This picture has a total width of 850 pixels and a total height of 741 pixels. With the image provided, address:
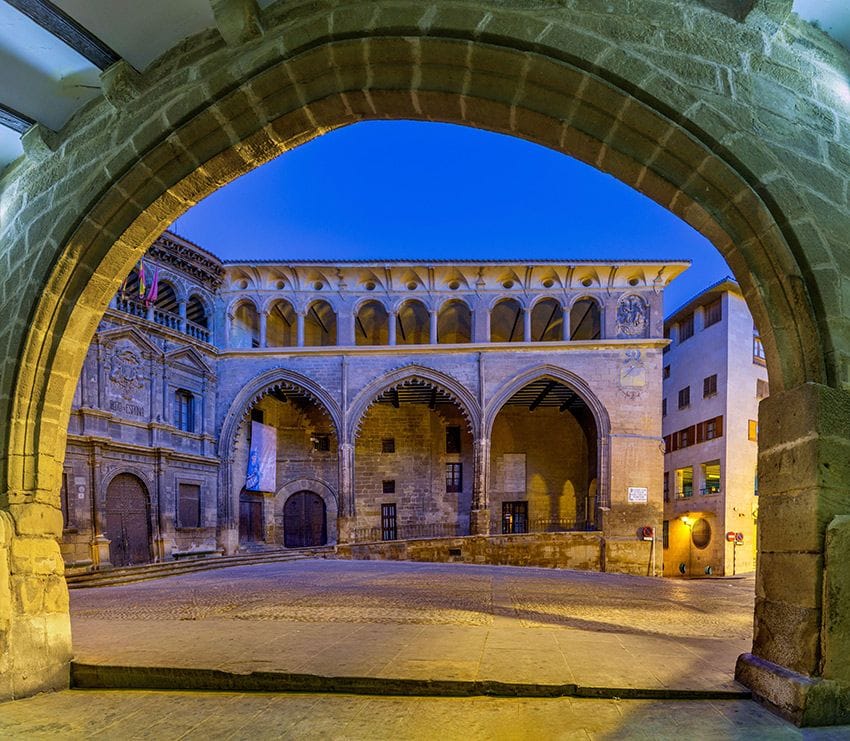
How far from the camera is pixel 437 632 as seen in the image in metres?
4.48

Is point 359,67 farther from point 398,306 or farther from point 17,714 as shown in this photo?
point 398,306

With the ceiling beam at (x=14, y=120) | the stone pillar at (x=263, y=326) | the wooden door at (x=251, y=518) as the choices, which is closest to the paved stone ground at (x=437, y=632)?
the ceiling beam at (x=14, y=120)

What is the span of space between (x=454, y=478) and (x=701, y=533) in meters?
10.8

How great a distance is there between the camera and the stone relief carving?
822 inches

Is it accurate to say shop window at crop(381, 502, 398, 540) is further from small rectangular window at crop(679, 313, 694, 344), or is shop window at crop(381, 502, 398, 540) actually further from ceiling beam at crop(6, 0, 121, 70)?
ceiling beam at crop(6, 0, 121, 70)

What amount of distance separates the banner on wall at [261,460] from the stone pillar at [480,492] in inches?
304

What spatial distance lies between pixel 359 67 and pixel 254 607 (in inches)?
213

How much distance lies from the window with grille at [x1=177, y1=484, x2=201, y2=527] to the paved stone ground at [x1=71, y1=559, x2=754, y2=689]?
9902mm

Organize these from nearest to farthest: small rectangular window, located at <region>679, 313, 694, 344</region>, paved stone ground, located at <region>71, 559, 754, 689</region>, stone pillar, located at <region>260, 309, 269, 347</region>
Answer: paved stone ground, located at <region>71, 559, 754, 689</region>
stone pillar, located at <region>260, 309, 269, 347</region>
small rectangular window, located at <region>679, 313, 694, 344</region>

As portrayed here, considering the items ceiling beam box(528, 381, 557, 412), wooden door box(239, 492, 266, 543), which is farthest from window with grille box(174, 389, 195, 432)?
ceiling beam box(528, 381, 557, 412)

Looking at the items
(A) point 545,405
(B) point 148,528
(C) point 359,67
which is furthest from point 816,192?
(A) point 545,405

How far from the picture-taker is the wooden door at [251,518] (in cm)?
2094

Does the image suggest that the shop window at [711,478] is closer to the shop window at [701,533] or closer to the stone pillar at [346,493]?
the shop window at [701,533]

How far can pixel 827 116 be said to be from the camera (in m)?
3.01
